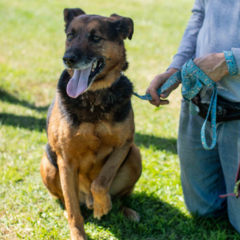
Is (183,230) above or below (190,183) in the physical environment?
below

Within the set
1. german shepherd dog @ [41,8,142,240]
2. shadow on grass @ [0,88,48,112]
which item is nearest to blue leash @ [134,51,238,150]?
german shepherd dog @ [41,8,142,240]

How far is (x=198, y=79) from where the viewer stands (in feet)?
8.10

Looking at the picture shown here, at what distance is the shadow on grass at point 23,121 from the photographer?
16.3 feet

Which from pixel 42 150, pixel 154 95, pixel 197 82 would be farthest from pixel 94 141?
pixel 42 150

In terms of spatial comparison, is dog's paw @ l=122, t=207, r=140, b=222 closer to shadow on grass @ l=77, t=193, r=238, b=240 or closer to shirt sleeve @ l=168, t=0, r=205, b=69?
shadow on grass @ l=77, t=193, r=238, b=240

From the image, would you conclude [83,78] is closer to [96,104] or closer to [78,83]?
[78,83]

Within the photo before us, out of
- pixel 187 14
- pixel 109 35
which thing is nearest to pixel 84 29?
pixel 109 35

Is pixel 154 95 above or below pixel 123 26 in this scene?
below

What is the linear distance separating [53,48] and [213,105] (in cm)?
785

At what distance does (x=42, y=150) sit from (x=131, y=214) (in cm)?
181

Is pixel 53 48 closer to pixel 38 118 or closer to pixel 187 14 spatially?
pixel 38 118

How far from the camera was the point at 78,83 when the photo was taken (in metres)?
2.57

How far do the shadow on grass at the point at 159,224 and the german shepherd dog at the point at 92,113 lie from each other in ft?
1.27

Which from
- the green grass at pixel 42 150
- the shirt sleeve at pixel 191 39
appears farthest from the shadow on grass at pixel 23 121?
the shirt sleeve at pixel 191 39
